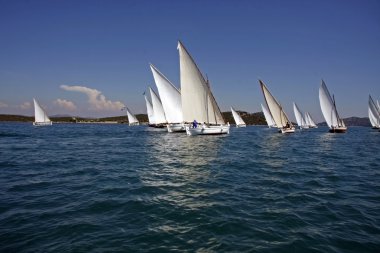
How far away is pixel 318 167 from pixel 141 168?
49.7ft

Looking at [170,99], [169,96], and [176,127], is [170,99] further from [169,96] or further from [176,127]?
[176,127]

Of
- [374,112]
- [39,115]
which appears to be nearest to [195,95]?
[374,112]

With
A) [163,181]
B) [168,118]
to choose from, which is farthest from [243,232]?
[168,118]

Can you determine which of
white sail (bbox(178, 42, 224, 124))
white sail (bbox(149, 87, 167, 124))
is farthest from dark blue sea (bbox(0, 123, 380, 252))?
white sail (bbox(149, 87, 167, 124))

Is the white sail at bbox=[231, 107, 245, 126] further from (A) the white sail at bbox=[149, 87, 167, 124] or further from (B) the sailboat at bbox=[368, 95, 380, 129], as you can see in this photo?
(B) the sailboat at bbox=[368, 95, 380, 129]

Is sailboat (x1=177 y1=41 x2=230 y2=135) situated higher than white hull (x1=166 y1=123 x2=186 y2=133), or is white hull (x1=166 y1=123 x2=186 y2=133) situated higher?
sailboat (x1=177 y1=41 x2=230 y2=135)

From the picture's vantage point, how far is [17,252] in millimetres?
7430

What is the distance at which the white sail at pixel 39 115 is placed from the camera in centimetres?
12924

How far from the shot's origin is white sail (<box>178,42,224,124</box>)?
172ft

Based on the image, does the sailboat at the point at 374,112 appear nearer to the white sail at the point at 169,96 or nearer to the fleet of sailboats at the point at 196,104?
the fleet of sailboats at the point at 196,104


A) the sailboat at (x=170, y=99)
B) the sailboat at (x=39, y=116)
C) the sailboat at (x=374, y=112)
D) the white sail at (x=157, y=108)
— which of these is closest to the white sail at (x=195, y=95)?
the sailboat at (x=170, y=99)

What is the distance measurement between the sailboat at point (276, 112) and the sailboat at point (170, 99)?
73.4 feet

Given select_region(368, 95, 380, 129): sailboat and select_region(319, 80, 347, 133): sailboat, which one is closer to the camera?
select_region(319, 80, 347, 133): sailboat

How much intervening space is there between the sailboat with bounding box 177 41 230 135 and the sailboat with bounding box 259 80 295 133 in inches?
618
